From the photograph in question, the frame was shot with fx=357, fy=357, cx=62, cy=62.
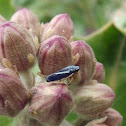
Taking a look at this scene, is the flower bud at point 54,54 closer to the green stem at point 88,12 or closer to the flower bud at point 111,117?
the flower bud at point 111,117

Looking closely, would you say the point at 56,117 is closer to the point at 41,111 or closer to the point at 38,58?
the point at 41,111

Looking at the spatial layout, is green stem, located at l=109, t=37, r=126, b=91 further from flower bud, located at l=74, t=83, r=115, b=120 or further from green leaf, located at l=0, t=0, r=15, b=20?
green leaf, located at l=0, t=0, r=15, b=20

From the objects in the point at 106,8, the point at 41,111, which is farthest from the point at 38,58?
the point at 106,8

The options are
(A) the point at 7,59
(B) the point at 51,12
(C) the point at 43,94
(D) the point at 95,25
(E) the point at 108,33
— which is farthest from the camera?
(B) the point at 51,12

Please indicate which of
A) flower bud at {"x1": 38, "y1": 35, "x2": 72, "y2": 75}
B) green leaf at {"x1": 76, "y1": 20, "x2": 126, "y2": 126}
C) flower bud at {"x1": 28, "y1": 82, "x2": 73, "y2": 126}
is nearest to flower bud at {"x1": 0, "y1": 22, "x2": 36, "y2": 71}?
flower bud at {"x1": 38, "y1": 35, "x2": 72, "y2": 75}

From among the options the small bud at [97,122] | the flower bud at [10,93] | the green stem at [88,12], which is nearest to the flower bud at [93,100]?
the small bud at [97,122]
